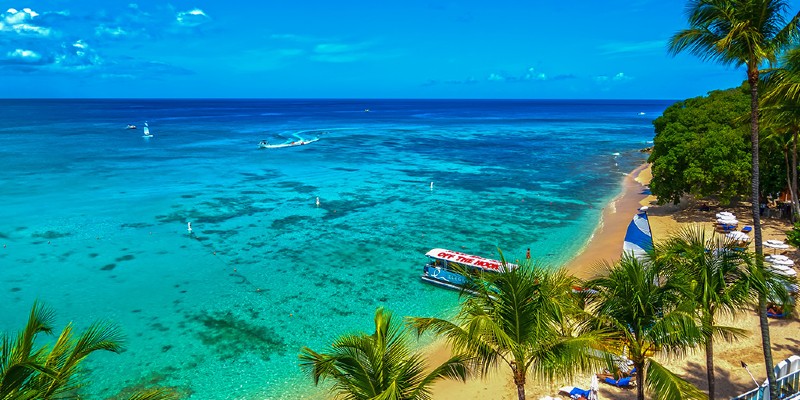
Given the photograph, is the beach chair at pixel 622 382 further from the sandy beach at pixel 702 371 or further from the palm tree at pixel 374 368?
the palm tree at pixel 374 368

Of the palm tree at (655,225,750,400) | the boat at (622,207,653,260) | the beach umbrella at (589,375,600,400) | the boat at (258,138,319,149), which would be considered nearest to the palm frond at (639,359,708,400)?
the palm tree at (655,225,750,400)

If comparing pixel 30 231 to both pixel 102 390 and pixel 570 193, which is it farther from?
pixel 570 193

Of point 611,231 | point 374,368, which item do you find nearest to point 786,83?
point 374,368

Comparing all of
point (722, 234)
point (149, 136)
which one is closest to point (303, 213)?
point (722, 234)

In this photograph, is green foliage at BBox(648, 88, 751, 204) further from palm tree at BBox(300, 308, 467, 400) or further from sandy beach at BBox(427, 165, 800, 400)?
palm tree at BBox(300, 308, 467, 400)

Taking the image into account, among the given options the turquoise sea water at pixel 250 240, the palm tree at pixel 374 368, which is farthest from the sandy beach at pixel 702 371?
the palm tree at pixel 374 368

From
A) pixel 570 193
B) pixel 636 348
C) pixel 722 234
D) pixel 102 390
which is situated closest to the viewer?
pixel 636 348
